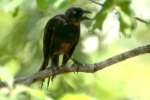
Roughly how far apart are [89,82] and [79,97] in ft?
6.95

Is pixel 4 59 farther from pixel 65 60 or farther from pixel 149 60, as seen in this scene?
pixel 149 60

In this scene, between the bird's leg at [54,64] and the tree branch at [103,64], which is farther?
the bird's leg at [54,64]

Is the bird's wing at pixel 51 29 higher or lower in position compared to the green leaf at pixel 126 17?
higher

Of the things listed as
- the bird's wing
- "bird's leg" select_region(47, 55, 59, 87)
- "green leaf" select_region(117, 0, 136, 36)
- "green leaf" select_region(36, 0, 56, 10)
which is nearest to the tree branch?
"bird's leg" select_region(47, 55, 59, 87)

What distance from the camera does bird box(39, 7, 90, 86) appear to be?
11.8ft

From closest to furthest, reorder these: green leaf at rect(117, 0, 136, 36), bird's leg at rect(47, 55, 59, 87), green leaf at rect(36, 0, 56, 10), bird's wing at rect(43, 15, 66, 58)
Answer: green leaf at rect(117, 0, 136, 36)
green leaf at rect(36, 0, 56, 10)
bird's leg at rect(47, 55, 59, 87)
bird's wing at rect(43, 15, 66, 58)

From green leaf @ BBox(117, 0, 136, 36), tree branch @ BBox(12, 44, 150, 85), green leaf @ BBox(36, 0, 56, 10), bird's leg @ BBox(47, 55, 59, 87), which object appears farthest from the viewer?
bird's leg @ BBox(47, 55, 59, 87)

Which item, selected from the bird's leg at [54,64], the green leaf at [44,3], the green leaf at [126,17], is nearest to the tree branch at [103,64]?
the bird's leg at [54,64]

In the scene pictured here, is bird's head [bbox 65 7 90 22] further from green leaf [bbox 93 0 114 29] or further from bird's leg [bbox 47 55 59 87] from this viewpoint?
green leaf [bbox 93 0 114 29]

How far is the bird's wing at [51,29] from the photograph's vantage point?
11.8ft

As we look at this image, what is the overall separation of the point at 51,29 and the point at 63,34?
3.7 inches

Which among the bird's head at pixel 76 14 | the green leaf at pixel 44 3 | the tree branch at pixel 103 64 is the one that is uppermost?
the bird's head at pixel 76 14

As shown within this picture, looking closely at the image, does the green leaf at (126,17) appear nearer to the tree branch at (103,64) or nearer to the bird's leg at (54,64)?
the tree branch at (103,64)

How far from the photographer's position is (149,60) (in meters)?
5.85
